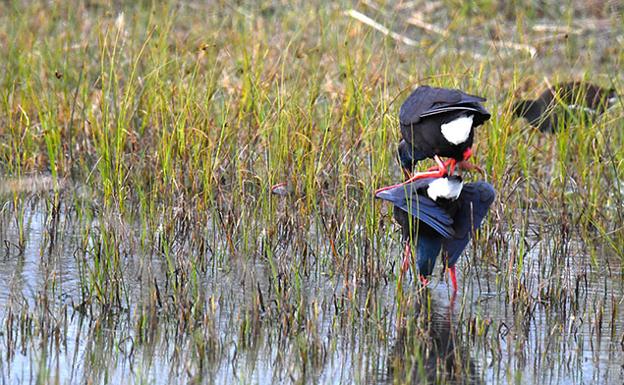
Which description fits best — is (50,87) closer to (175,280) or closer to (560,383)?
(175,280)

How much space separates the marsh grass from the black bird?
520 mm

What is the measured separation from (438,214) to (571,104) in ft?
6.66

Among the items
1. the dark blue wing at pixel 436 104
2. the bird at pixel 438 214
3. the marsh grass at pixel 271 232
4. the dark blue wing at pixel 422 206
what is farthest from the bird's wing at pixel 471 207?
the dark blue wing at pixel 436 104

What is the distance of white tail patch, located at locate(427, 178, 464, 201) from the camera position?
460cm

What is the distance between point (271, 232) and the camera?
5.47 metres

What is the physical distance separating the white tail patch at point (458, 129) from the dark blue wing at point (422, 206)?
205mm

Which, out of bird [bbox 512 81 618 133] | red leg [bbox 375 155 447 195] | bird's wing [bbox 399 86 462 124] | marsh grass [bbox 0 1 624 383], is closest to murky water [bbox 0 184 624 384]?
marsh grass [bbox 0 1 624 383]

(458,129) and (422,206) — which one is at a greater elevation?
(458,129)

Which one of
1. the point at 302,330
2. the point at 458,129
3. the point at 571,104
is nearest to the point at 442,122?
the point at 458,129

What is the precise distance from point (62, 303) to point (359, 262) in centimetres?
121

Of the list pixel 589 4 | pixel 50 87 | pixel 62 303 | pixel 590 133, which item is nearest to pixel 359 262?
pixel 62 303

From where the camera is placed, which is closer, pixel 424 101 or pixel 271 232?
pixel 424 101

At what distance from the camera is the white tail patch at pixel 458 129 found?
14.6 feet

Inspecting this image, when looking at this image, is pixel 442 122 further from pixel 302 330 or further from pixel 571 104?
pixel 571 104
